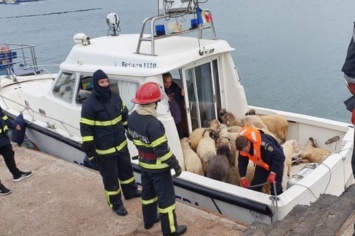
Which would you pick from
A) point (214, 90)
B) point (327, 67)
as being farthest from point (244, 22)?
point (214, 90)

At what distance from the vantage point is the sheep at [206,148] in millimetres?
5141

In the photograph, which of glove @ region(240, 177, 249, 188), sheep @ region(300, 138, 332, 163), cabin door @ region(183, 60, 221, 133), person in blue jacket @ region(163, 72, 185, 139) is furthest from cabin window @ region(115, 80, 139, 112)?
sheep @ region(300, 138, 332, 163)

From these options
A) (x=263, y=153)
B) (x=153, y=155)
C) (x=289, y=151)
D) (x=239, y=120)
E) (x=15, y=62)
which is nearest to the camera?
(x=153, y=155)

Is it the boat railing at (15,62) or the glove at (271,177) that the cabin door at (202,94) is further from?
the boat railing at (15,62)

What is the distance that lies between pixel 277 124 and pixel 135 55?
2404mm

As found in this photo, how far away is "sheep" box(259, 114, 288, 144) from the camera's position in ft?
19.6

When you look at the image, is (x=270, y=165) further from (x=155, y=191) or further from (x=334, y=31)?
(x=334, y=31)

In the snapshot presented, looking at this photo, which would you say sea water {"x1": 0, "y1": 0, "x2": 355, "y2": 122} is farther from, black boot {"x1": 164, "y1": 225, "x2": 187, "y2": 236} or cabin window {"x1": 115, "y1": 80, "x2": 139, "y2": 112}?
black boot {"x1": 164, "y1": 225, "x2": 187, "y2": 236}

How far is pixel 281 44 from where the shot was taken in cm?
2047

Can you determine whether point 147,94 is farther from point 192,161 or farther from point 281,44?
point 281,44

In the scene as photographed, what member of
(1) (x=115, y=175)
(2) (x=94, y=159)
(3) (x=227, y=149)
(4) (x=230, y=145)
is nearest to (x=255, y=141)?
(3) (x=227, y=149)

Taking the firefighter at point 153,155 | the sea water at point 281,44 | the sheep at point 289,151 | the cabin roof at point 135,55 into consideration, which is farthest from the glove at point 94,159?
the sea water at point 281,44

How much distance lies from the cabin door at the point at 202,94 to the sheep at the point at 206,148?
32 cm

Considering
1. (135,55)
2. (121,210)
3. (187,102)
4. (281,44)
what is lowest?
(281,44)
